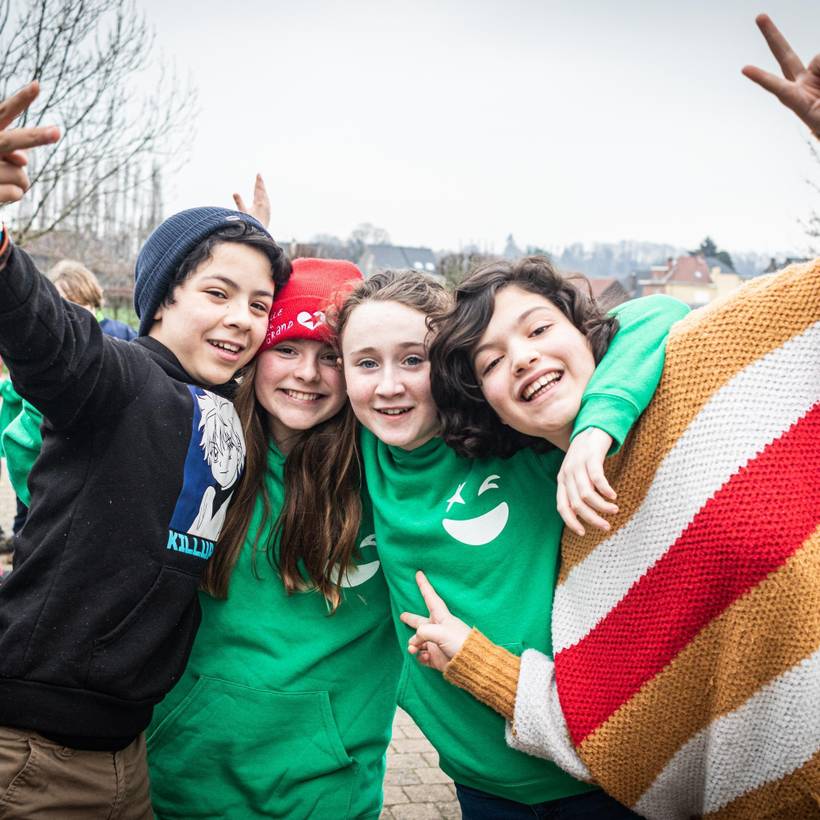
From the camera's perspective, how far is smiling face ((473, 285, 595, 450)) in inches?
80.4

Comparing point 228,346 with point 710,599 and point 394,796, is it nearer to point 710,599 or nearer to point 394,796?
point 710,599

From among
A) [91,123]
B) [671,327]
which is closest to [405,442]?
[671,327]

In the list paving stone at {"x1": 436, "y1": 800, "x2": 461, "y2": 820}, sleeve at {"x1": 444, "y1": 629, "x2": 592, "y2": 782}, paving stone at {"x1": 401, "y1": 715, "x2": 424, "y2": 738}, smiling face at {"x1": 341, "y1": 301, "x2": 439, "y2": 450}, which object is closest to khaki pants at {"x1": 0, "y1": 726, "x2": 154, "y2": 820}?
sleeve at {"x1": 444, "y1": 629, "x2": 592, "y2": 782}

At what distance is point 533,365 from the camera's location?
207cm

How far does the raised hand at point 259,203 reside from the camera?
3127 mm

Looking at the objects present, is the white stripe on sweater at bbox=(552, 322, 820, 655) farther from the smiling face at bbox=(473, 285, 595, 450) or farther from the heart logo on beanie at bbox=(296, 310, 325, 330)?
the heart logo on beanie at bbox=(296, 310, 325, 330)

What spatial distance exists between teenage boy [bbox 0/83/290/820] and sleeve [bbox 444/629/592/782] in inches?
31.4

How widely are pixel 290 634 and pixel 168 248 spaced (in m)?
1.26

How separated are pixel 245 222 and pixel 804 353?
165cm

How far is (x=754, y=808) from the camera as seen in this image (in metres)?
1.81

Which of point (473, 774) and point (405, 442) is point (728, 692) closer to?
point (473, 774)

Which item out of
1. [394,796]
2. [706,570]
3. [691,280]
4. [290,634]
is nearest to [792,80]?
[706,570]

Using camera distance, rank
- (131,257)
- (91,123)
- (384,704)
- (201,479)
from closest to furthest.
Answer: (201,479), (384,704), (91,123), (131,257)

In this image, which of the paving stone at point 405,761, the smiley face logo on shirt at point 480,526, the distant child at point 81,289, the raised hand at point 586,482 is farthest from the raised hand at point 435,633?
the distant child at point 81,289
